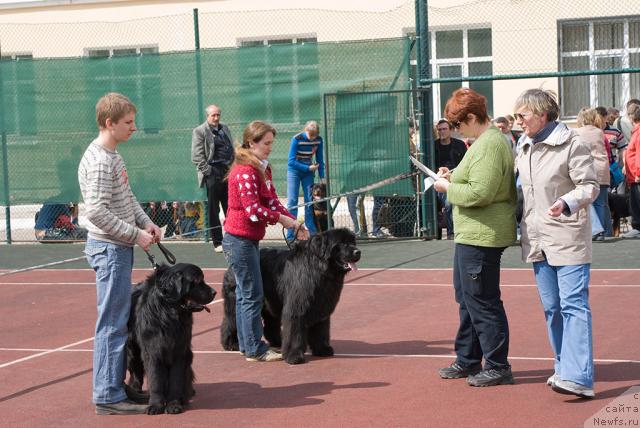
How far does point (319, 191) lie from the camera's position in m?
15.0

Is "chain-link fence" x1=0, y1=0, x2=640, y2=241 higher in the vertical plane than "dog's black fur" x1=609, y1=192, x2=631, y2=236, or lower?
higher

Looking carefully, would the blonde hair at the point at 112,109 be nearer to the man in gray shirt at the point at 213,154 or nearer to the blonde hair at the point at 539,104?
the blonde hair at the point at 539,104

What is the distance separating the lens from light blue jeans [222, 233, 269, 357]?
755 cm

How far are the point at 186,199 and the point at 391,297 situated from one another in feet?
20.0

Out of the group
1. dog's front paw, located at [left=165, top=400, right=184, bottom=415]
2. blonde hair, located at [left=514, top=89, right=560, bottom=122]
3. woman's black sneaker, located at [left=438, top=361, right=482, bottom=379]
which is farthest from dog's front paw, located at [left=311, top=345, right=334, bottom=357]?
blonde hair, located at [left=514, top=89, right=560, bottom=122]

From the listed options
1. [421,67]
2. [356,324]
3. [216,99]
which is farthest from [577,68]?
[356,324]

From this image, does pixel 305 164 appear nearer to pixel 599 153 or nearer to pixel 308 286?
pixel 599 153

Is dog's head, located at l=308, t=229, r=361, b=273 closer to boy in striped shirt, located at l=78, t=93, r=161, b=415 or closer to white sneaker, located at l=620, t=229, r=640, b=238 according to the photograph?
boy in striped shirt, located at l=78, t=93, r=161, b=415

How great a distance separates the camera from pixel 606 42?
19.8m

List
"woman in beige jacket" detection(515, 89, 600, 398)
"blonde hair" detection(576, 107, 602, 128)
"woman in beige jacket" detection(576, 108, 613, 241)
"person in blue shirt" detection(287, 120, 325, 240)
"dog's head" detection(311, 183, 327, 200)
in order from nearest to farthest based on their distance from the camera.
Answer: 1. "woman in beige jacket" detection(515, 89, 600, 398)
2. "woman in beige jacket" detection(576, 108, 613, 241)
3. "blonde hair" detection(576, 107, 602, 128)
4. "person in blue shirt" detection(287, 120, 325, 240)
5. "dog's head" detection(311, 183, 327, 200)

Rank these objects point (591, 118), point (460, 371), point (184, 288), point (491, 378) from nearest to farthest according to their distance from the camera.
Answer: point (184, 288) → point (491, 378) → point (460, 371) → point (591, 118)

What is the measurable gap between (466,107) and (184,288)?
7.12 ft

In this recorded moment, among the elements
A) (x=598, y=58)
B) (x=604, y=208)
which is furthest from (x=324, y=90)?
(x=598, y=58)

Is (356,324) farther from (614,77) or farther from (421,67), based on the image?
(614,77)
